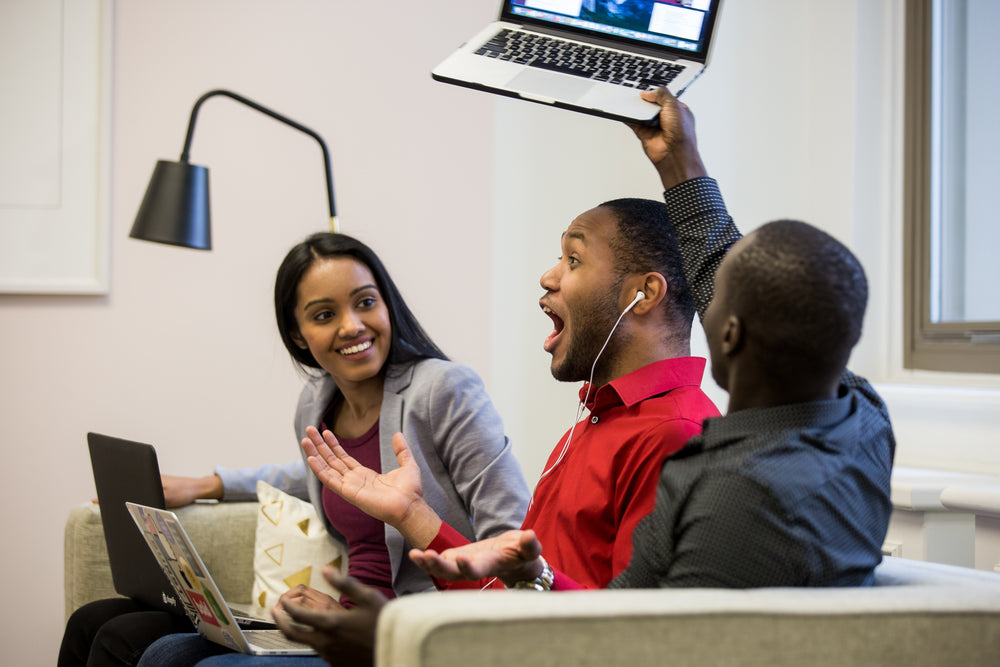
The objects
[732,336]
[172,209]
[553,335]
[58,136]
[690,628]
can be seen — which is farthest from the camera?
[58,136]

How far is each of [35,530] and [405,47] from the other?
192 centimetres

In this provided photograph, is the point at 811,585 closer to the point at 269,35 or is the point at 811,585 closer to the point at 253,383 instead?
the point at 253,383

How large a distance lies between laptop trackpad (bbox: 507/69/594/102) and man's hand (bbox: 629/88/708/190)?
10 cm

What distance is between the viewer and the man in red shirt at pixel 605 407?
3.86ft

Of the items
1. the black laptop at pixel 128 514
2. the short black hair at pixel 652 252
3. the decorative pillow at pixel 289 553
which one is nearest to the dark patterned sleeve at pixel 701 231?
the short black hair at pixel 652 252

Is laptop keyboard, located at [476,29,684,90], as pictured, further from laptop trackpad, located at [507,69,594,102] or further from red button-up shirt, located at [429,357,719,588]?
red button-up shirt, located at [429,357,719,588]

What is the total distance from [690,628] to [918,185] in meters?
1.92

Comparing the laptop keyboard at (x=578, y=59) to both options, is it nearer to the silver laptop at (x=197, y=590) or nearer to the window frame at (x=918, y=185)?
the silver laptop at (x=197, y=590)

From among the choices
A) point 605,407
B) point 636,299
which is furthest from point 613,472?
point 636,299

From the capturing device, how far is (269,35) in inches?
112

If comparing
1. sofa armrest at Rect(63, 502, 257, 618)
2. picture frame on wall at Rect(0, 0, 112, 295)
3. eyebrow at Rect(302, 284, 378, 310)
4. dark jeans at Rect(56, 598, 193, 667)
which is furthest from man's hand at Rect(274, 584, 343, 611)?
picture frame on wall at Rect(0, 0, 112, 295)

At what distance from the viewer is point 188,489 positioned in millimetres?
2096

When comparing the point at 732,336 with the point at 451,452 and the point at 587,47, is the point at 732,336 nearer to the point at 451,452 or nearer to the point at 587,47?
the point at 587,47

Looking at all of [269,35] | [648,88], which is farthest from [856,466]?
[269,35]
